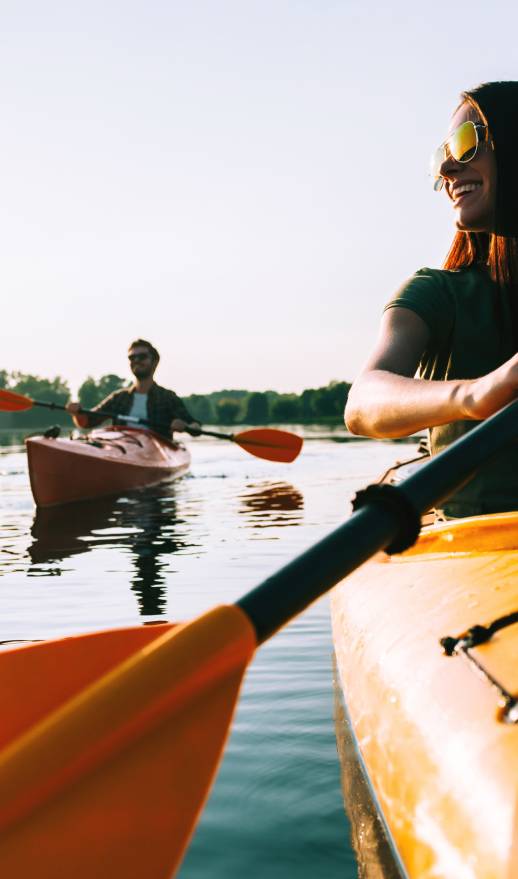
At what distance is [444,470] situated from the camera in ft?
5.04

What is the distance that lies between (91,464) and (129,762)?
972cm

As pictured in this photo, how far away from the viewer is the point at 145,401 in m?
13.0

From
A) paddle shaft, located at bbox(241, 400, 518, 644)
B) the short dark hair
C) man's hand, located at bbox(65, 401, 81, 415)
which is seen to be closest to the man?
the short dark hair

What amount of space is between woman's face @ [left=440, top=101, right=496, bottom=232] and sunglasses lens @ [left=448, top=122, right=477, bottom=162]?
0.02 meters

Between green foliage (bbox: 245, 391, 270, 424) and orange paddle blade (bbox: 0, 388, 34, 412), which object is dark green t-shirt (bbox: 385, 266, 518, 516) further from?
green foliage (bbox: 245, 391, 270, 424)

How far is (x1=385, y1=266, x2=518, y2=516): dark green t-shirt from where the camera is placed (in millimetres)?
2428

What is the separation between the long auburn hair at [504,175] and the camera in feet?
7.97

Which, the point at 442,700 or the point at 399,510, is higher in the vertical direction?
the point at 399,510

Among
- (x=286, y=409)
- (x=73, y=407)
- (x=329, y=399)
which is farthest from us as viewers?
(x=286, y=409)

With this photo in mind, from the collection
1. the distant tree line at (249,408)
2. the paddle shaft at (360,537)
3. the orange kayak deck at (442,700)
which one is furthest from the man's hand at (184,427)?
the distant tree line at (249,408)

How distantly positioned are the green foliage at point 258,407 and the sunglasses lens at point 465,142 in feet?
227

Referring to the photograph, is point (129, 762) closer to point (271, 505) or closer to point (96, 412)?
point (271, 505)

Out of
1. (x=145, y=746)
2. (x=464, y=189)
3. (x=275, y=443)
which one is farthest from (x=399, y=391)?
(x=275, y=443)

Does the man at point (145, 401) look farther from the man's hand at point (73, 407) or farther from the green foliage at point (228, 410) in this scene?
the green foliage at point (228, 410)
